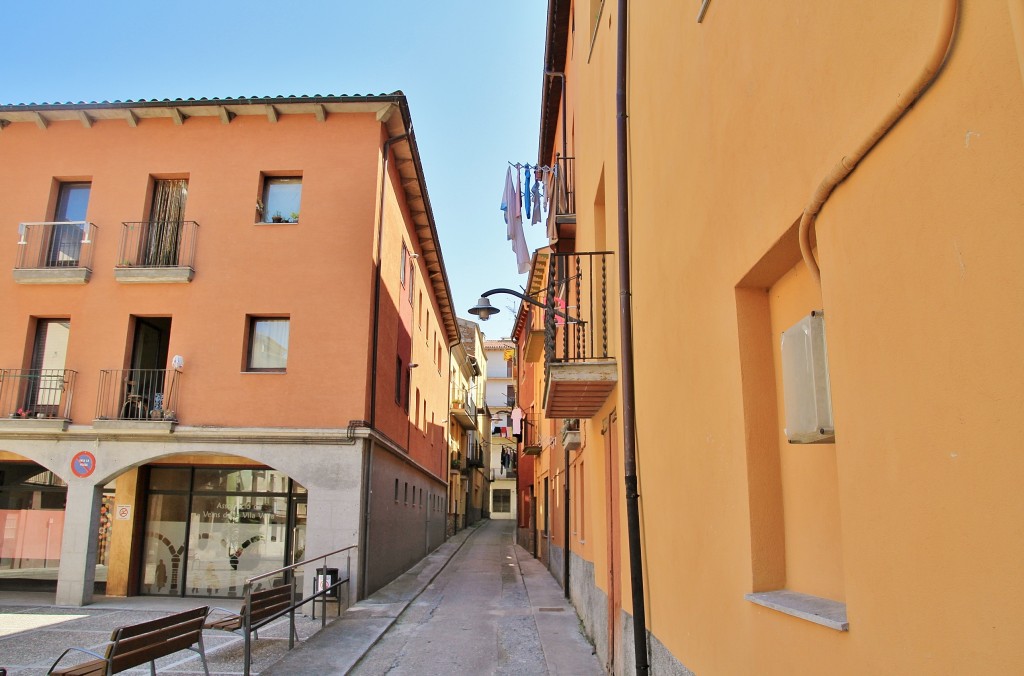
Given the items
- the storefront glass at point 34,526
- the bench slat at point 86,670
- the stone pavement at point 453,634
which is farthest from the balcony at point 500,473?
the bench slat at point 86,670

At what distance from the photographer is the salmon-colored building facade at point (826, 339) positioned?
179cm

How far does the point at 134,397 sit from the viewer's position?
14461mm

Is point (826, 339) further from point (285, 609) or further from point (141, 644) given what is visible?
point (285, 609)

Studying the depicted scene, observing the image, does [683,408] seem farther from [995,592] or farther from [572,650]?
[572,650]

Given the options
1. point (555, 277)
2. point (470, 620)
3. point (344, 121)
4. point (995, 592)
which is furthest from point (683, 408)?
point (344, 121)

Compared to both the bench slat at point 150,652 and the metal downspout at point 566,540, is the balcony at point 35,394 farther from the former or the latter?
the metal downspout at point 566,540

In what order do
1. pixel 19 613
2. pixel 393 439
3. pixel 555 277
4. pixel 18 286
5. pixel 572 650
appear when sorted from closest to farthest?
pixel 555 277
pixel 572 650
pixel 19 613
pixel 18 286
pixel 393 439

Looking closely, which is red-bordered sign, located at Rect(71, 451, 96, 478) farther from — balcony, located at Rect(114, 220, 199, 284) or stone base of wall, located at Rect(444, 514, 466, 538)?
stone base of wall, located at Rect(444, 514, 466, 538)

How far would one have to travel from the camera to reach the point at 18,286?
596 inches

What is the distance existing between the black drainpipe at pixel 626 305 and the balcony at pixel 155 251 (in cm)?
1066

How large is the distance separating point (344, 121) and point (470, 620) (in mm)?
9925

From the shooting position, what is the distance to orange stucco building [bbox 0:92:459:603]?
14.0 meters

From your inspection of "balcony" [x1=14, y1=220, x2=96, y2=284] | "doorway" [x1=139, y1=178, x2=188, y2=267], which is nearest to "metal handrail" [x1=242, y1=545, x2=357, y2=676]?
"doorway" [x1=139, y1=178, x2=188, y2=267]

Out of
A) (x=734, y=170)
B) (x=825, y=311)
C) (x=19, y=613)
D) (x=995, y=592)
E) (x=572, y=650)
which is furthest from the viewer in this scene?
(x=19, y=613)
